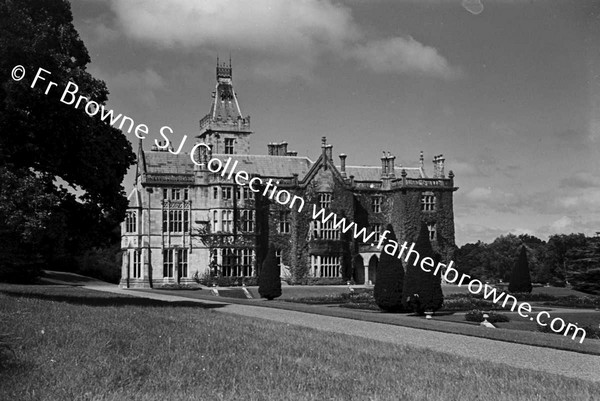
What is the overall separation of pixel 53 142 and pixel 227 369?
50.6ft

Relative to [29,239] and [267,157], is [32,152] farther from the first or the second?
[267,157]

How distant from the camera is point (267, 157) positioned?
59875 mm

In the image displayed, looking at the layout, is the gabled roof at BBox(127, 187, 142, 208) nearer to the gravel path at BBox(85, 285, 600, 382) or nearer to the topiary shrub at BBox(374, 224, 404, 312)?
the topiary shrub at BBox(374, 224, 404, 312)

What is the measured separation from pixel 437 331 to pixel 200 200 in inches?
1466

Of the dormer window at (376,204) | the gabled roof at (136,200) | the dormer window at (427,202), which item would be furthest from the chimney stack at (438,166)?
the gabled roof at (136,200)

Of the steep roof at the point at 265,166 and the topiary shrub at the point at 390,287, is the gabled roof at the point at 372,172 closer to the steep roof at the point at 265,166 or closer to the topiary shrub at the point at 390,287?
the steep roof at the point at 265,166

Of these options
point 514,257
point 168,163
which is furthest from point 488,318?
point 514,257

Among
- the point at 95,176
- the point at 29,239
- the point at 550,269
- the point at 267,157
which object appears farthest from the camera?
the point at 550,269

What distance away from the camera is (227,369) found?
10.6 m

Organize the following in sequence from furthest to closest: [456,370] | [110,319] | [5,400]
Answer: [110,319], [456,370], [5,400]

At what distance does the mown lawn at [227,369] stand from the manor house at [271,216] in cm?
3884

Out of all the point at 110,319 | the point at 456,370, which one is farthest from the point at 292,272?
the point at 456,370

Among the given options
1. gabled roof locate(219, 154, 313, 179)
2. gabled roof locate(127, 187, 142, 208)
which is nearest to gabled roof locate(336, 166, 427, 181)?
gabled roof locate(219, 154, 313, 179)

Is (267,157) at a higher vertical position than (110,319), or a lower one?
higher
